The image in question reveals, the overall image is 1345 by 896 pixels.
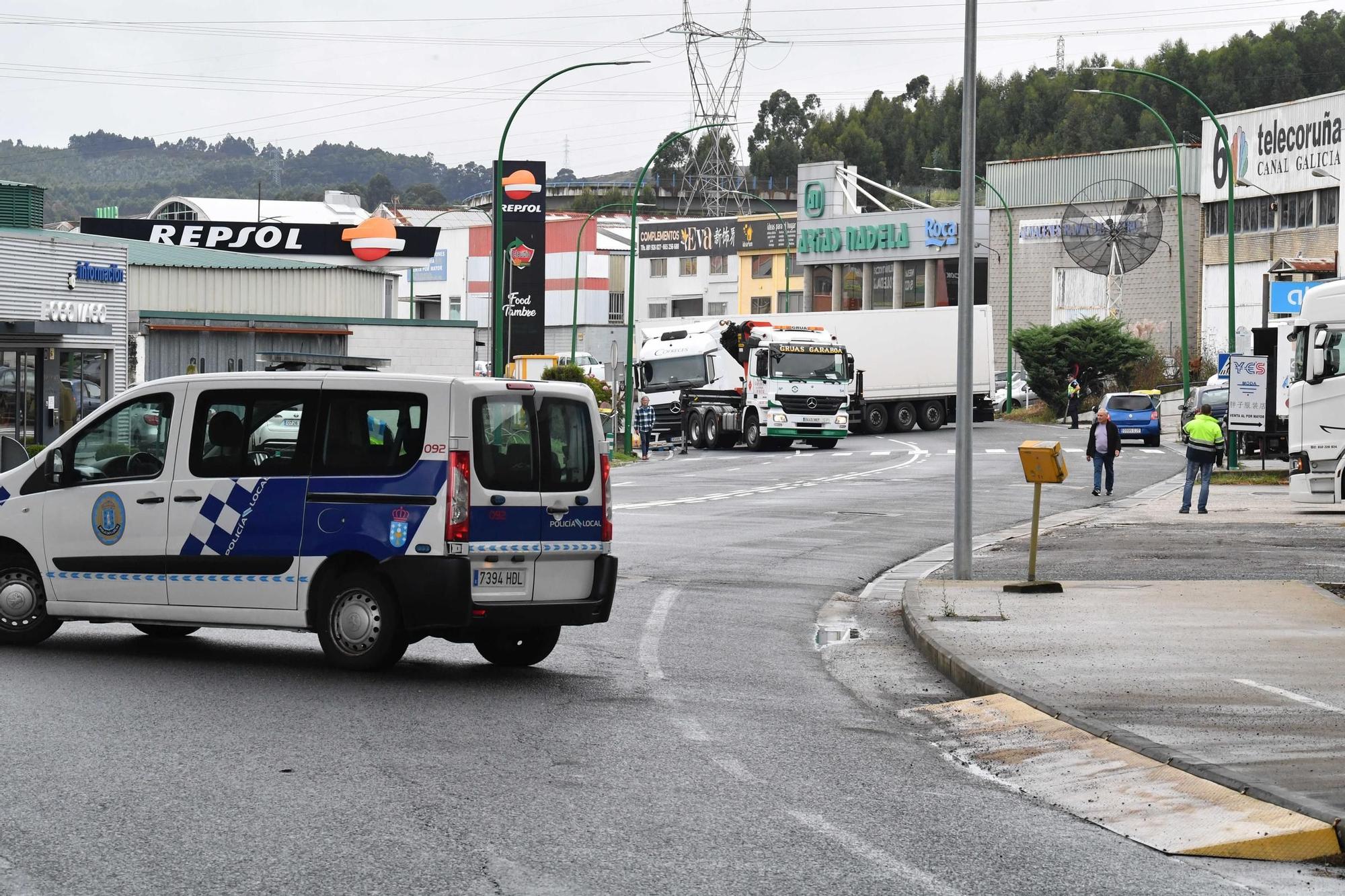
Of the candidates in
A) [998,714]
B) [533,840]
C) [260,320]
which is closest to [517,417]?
[998,714]

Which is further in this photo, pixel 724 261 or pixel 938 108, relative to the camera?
pixel 938 108

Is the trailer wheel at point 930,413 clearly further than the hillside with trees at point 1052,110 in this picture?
No

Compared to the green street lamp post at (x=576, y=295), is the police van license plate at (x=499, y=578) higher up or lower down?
lower down

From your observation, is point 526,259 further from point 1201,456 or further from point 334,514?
point 334,514

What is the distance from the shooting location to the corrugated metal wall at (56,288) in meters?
38.9

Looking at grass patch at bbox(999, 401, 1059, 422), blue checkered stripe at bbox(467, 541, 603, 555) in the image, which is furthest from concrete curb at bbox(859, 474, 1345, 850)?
grass patch at bbox(999, 401, 1059, 422)

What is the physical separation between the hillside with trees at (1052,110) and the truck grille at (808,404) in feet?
163

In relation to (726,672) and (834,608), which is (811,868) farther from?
(834,608)

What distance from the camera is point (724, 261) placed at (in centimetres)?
9994

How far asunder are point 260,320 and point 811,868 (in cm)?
5251

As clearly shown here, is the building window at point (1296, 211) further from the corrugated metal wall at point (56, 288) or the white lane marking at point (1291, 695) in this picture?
the white lane marking at point (1291, 695)

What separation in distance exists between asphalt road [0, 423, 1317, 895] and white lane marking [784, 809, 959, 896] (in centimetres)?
2

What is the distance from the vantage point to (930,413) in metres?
56.4

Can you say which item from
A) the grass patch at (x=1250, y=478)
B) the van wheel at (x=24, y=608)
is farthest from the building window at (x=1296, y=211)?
the van wheel at (x=24, y=608)
